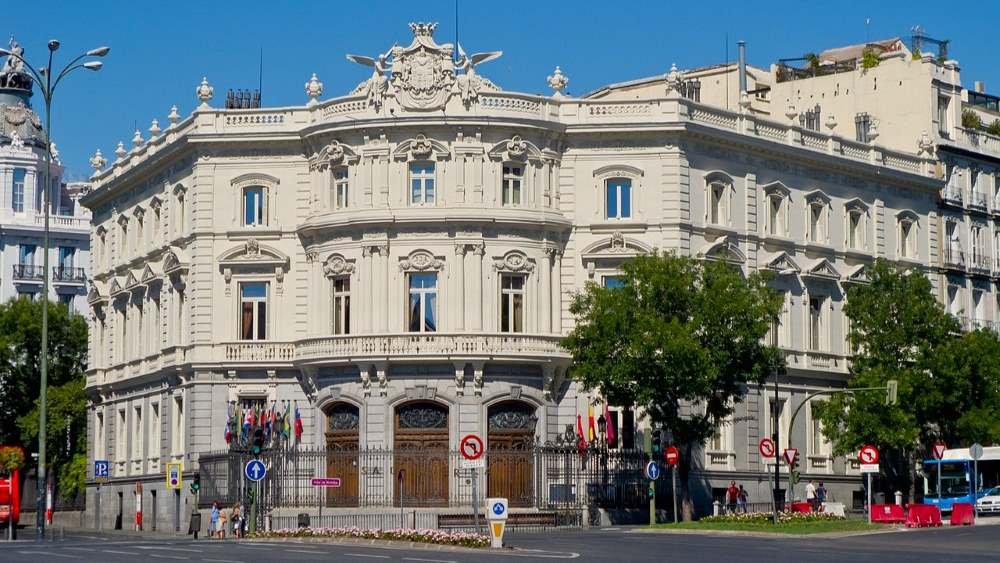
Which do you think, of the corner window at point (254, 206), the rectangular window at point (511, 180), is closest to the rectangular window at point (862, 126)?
the rectangular window at point (511, 180)

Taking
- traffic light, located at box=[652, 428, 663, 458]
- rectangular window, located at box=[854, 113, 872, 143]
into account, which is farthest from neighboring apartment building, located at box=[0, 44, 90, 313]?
traffic light, located at box=[652, 428, 663, 458]

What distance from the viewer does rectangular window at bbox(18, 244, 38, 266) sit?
126625 millimetres

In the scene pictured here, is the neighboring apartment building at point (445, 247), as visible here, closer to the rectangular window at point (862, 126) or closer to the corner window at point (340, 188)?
the corner window at point (340, 188)

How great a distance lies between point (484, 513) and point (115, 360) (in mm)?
26842

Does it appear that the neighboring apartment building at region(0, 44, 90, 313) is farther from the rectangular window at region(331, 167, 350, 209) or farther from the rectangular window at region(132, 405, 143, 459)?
the rectangular window at region(331, 167, 350, 209)

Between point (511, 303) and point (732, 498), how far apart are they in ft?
38.0

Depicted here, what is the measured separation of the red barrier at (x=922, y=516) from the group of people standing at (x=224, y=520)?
2344 centimetres

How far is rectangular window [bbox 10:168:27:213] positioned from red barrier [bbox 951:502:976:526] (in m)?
74.0

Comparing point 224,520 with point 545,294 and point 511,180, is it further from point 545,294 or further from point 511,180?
point 511,180

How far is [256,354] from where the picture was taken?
267 feet

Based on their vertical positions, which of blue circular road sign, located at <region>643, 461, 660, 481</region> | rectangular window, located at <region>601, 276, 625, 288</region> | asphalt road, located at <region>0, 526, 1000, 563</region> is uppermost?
rectangular window, located at <region>601, 276, 625, 288</region>

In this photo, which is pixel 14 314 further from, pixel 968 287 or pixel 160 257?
pixel 968 287

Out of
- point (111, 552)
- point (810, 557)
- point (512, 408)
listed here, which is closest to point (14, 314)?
point (512, 408)

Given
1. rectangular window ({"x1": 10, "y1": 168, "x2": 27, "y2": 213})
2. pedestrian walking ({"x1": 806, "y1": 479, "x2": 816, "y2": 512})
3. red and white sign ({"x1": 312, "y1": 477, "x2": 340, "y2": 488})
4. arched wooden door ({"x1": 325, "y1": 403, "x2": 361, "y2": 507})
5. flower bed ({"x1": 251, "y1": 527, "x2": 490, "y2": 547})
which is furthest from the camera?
rectangular window ({"x1": 10, "y1": 168, "x2": 27, "y2": 213})
